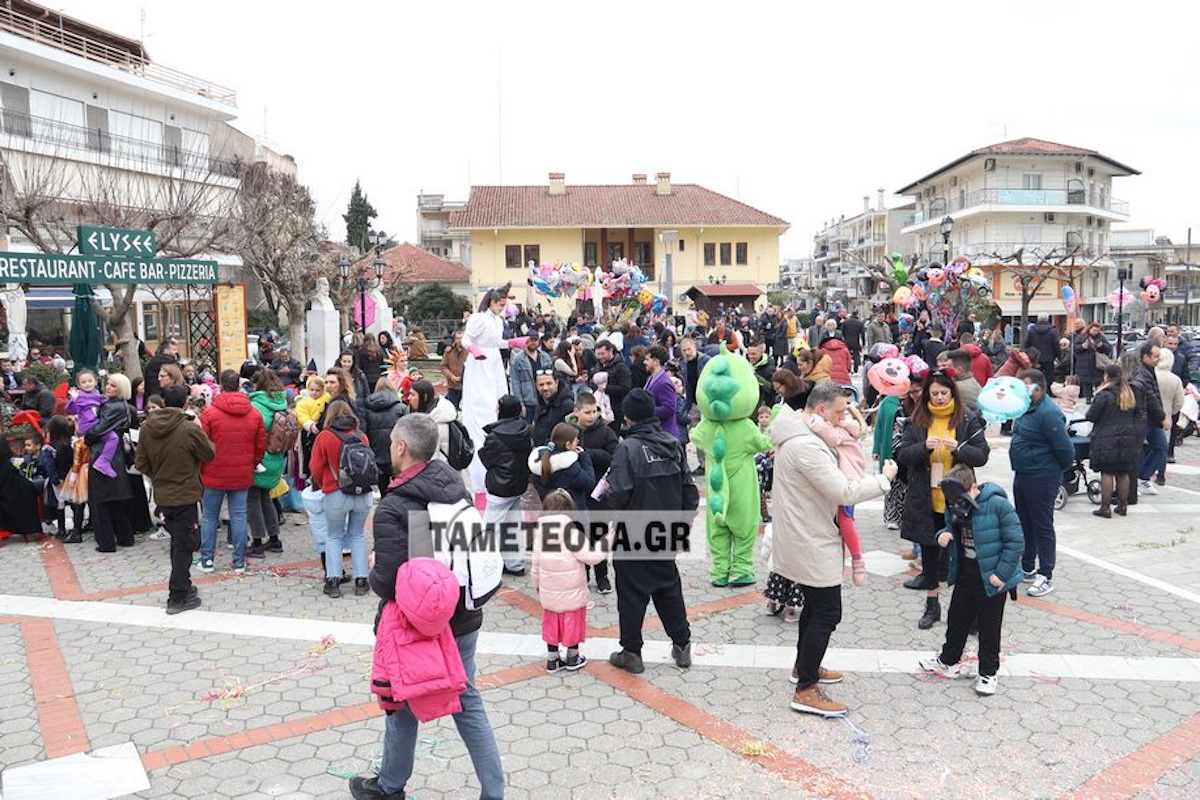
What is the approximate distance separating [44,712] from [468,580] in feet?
10.1

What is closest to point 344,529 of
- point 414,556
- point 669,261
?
point 414,556

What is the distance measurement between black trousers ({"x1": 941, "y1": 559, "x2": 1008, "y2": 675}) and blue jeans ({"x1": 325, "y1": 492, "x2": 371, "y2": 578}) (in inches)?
164

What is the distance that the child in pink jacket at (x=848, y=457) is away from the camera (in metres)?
4.96

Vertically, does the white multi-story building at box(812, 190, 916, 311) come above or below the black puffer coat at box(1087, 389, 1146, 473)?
above

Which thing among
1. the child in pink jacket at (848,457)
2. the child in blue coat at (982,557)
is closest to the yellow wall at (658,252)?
the child in pink jacket at (848,457)

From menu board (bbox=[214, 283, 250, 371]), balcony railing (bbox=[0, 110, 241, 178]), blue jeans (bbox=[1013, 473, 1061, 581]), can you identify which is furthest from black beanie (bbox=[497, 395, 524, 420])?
balcony railing (bbox=[0, 110, 241, 178])

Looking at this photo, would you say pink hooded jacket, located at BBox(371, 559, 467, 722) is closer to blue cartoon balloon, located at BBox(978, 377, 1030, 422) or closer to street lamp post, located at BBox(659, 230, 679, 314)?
blue cartoon balloon, located at BBox(978, 377, 1030, 422)

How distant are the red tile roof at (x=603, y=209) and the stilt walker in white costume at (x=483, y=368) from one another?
129ft

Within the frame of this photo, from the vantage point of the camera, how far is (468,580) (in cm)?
365

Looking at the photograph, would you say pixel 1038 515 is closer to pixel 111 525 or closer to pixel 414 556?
pixel 414 556

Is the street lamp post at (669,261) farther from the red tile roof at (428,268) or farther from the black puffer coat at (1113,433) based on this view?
the black puffer coat at (1113,433)

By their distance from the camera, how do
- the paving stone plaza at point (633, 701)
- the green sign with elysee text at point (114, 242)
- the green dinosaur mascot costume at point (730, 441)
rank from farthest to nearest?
the green sign with elysee text at point (114, 242)
the green dinosaur mascot costume at point (730, 441)
the paving stone plaza at point (633, 701)

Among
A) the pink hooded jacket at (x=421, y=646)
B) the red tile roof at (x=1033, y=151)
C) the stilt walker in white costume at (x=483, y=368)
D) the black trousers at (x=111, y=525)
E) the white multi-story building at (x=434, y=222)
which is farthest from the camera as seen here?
the white multi-story building at (x=434, y=222)

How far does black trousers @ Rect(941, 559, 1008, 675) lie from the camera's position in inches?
194
